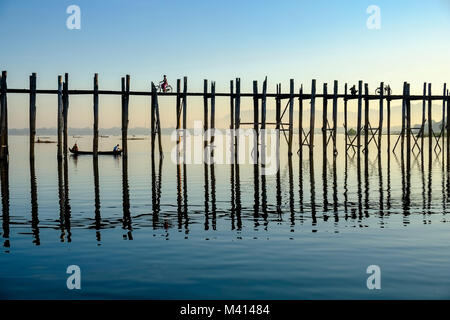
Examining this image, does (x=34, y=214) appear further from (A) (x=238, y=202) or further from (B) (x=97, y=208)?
(A) (x=238, y=202)

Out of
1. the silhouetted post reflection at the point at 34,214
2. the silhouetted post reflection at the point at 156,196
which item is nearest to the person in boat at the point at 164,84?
the silhouetted post reflection at the point at 156,196

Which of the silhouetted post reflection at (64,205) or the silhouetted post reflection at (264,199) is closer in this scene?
the silhouetted post reflection at (64,205)

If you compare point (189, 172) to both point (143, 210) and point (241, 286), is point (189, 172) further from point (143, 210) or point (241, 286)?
point (241, 286)

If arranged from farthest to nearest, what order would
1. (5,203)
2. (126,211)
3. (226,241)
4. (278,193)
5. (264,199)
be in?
(278,193)
(264,199)
(5,203)
(126,211)
(226,241)

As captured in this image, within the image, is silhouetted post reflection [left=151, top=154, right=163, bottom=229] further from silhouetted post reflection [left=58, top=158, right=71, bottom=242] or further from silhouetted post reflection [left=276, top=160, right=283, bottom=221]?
silhouetted post reflection [left=276, top=160, right=283, bottom=221]

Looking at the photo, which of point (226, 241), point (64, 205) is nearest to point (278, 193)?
point (64, 205)

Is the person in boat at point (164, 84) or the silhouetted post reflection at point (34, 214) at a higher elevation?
the person in boat at point (164, 84)

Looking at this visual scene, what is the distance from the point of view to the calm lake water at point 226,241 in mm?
7676

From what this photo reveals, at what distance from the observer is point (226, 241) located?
35.1ft

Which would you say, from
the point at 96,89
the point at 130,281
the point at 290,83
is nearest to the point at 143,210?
the point at 130,281

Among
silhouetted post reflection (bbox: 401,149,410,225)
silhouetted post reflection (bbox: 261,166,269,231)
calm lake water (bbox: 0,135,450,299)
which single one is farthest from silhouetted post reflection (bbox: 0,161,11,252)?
silhouetted post reflection (bbox: 401,149,410,225)

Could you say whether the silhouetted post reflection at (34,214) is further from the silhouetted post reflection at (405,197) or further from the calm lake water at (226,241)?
the silhouetted post reflection at (405,197)

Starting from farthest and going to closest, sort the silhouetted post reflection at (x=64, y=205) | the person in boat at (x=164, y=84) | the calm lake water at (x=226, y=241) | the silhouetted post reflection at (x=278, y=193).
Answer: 1. the person in boat at (x=164, y=84)
2. the silhouetted post reflection at (x=278, y=193)
3. the silhouetted post reflection at (x=64, y=205)
4. the calm lake water at (x=226, y=241)
